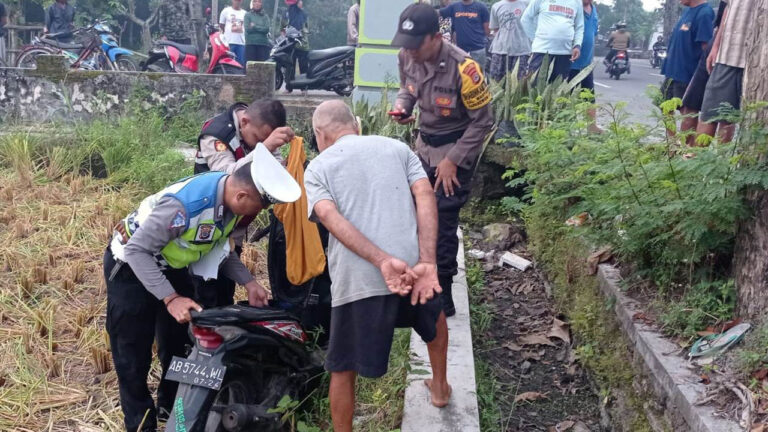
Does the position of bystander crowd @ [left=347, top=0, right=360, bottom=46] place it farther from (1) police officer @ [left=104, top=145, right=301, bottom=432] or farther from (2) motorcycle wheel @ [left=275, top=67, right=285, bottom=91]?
(1) police officer @ [left=104, top=145, right=301, bottom=432]

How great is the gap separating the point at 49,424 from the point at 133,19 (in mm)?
22769

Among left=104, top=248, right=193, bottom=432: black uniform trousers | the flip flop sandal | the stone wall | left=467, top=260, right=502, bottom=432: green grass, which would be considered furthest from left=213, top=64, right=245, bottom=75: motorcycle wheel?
the flip flop sandal

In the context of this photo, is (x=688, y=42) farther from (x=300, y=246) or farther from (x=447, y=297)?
(x=300, y=246)

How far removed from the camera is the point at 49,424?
3518 mm

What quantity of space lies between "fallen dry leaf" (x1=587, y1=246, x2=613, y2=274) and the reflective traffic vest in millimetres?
2162

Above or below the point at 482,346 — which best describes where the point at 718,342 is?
above

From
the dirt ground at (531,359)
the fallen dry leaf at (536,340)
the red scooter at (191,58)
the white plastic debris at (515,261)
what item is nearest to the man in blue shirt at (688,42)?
the white plastic debris at (515,261)

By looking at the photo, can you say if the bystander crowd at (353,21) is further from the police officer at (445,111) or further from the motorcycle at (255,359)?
the motorcycle at (255,359)

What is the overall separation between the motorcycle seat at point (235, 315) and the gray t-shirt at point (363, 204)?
1.43ft

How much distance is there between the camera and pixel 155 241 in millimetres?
2934

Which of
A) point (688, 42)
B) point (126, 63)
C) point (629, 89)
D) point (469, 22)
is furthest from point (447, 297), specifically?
point (629, 89)

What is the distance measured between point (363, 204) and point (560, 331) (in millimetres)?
2165

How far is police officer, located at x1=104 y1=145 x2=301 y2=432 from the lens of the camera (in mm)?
2936

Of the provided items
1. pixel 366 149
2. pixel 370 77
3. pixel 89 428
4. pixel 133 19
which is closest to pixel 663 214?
pixel 366 149
